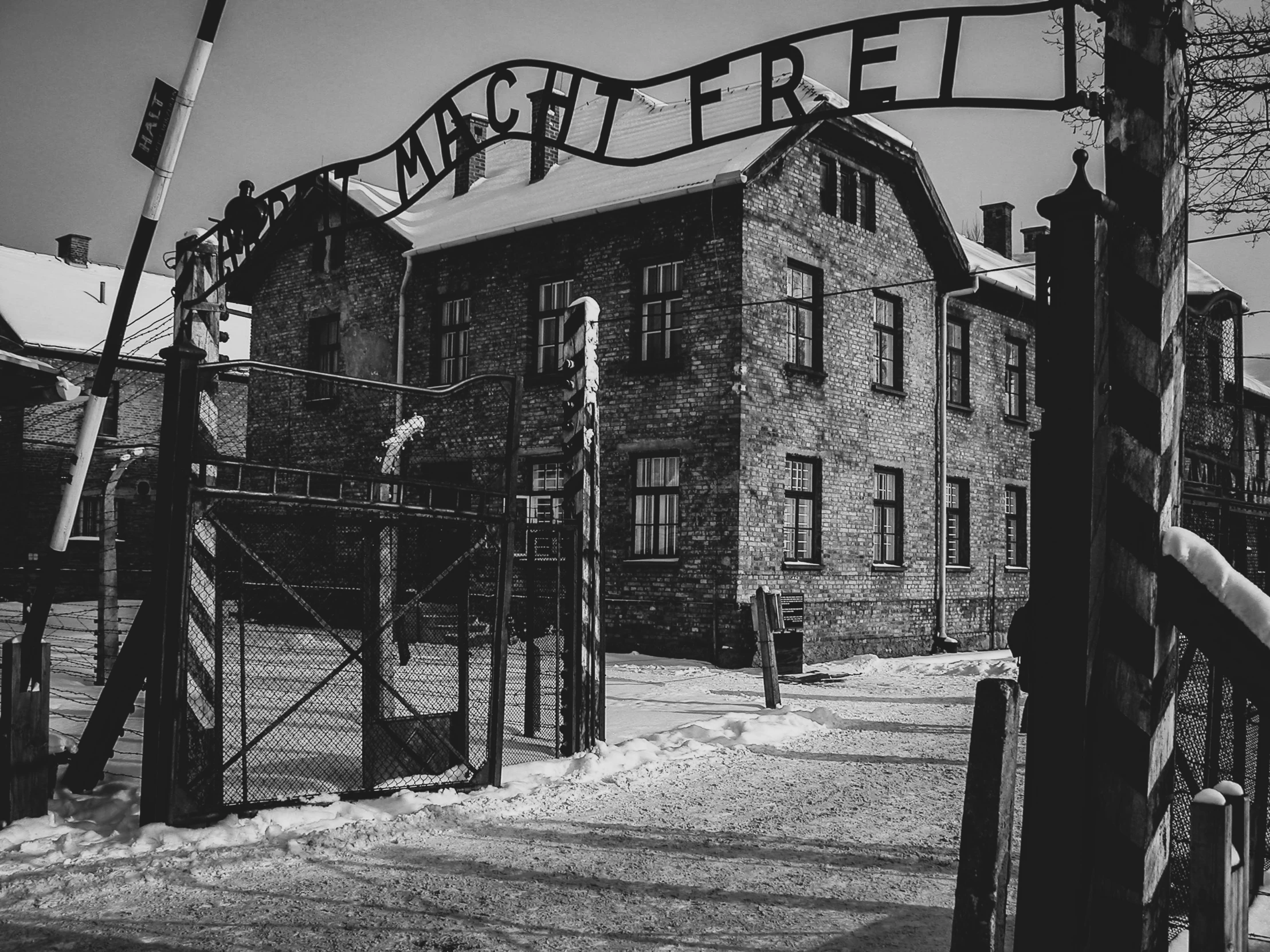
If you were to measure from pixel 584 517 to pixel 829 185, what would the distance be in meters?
12.1

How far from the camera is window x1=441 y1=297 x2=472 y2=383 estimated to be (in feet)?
66.3

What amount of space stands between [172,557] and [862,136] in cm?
1570

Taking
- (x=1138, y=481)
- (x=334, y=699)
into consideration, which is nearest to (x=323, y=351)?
(x=334, y=699)

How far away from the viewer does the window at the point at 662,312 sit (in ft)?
57.4

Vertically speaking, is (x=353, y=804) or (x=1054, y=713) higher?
(x=1054, y=713)

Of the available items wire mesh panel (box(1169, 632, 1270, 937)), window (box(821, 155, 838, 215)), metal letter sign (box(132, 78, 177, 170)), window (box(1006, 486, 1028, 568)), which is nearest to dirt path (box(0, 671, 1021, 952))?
wire mesh panel (box(1169, 632, 1270, 937))

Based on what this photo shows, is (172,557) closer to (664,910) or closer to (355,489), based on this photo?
(664,910)

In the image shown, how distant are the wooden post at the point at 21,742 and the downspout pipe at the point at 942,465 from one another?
16.5 meters

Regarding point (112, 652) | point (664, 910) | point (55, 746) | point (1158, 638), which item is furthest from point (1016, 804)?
point (112, 652)

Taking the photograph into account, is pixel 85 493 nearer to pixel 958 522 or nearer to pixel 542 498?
pixel 542 498

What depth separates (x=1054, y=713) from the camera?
9.90 ft

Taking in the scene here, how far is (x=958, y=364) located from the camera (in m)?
21.7

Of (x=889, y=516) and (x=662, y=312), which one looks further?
(x=889, y=516)

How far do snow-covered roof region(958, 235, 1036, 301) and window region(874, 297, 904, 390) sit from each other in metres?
1.63
